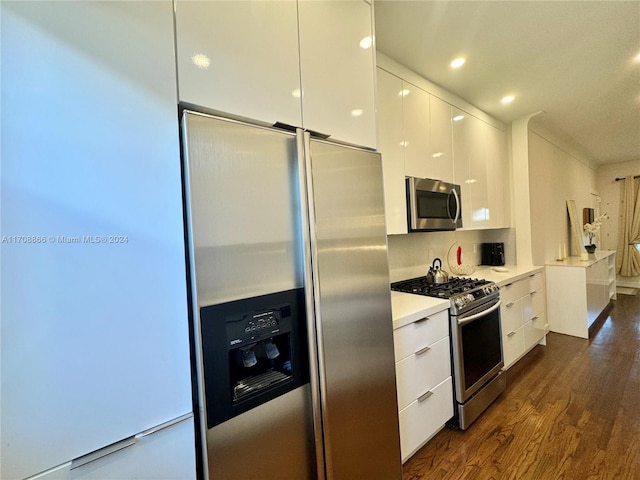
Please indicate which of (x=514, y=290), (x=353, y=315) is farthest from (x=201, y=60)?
(x=514, y=290)

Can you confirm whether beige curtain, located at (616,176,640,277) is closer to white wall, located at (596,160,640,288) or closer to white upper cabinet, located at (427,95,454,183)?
white wall, located at (596,160,640,288)

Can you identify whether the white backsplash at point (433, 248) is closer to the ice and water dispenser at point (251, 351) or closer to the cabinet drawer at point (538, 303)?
the cabinet drawer at point (538, 303)

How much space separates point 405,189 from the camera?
2.19 meters

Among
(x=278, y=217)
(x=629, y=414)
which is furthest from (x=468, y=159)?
(x=278, y=217)

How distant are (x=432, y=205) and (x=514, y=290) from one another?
1.35m

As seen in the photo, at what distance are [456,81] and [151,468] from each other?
3.14 m

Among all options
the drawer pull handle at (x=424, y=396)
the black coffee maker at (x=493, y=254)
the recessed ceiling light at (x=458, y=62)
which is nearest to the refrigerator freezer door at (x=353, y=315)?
the drawer pull handle at (x=424, y=396)

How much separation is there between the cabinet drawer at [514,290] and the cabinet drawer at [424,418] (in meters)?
1.18

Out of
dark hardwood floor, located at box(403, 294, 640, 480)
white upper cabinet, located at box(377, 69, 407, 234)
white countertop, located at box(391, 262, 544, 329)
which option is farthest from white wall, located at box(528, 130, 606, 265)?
white upper cabinet, located at box(377, 69, 407, 234)

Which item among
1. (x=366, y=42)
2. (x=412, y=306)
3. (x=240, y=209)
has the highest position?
(x=366, y=42)

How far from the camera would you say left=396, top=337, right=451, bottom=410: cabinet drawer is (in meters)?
1.62

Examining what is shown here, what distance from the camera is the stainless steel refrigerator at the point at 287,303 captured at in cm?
90

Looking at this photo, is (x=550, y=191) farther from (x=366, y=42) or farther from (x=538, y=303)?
(x=366, y=42)

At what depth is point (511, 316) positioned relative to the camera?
2.79 meters
